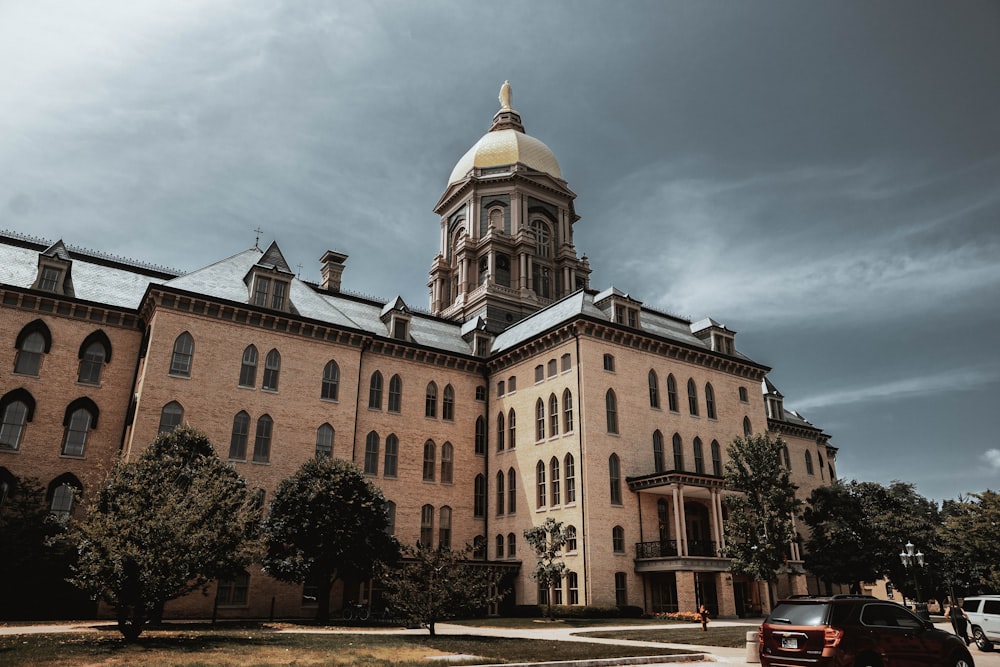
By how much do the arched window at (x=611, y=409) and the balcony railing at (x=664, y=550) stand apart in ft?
20.7

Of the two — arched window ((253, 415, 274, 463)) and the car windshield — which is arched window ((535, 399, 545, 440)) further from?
the car windshield

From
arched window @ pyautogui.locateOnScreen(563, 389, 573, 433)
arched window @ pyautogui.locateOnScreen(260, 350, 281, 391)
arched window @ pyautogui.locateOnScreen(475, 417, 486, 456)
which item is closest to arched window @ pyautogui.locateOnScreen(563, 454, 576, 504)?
arched window @ pyautogui.locateOnScreen(563, 389, 573, 433)

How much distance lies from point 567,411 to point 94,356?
82.5ft

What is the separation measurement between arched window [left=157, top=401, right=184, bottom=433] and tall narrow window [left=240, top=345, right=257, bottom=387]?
3.33 meters

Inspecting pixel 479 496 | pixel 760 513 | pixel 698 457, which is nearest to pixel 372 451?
pixel 479 496

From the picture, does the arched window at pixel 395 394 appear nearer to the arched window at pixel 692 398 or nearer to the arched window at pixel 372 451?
the arched window at pixel 372 451

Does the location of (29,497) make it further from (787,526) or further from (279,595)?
(787,526)

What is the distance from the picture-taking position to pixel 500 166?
2454 inches

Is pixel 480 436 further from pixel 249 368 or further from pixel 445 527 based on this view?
pixel 249 368

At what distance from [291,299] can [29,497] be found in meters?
15.9

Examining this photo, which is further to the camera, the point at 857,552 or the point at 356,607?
the point at 857,552

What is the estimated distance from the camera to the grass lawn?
1455 cm

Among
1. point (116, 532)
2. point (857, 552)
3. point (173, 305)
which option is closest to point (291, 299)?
point (173, 305)

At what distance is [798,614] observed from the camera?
11805 mm
